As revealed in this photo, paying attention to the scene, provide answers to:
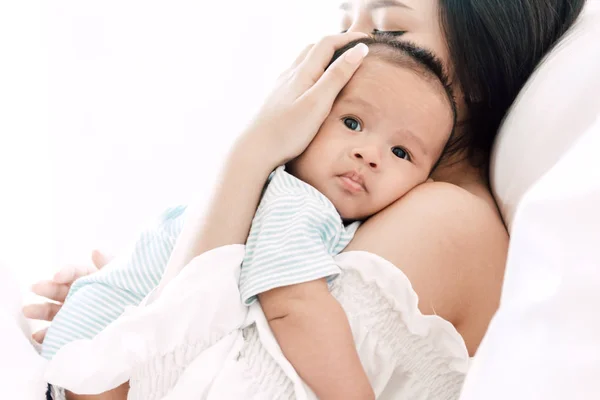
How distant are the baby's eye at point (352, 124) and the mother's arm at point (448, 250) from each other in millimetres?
131

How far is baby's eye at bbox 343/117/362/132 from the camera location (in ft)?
3.04

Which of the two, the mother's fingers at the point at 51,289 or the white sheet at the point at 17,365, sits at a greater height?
the white sheet at the point at 17,365

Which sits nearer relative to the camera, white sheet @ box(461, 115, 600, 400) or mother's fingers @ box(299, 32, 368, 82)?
white sheet @ box(461, 115, 600, 400)

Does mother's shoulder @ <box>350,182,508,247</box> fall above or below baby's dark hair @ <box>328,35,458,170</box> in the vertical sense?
below

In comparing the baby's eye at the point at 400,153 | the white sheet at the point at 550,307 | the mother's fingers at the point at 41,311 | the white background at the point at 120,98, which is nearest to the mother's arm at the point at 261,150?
the baby's eye at the point at 400,153

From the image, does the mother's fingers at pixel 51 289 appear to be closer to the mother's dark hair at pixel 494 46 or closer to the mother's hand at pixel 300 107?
the mother's hand at pixel 300 107

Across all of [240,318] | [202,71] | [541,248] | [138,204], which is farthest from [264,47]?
[541,248]

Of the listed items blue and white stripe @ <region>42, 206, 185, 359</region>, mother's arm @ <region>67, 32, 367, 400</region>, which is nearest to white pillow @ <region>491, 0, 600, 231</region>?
mother's arm @ <region>67, 32, 367, 400</region>

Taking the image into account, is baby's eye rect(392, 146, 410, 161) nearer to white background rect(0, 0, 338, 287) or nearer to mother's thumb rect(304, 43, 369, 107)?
mother's thumb rect(304, 43, 369, 107)

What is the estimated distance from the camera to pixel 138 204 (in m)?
1.59

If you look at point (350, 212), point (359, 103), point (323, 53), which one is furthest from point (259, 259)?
point (323, 53)

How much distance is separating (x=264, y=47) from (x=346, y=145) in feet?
3.03

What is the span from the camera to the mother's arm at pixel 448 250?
0.79 meters

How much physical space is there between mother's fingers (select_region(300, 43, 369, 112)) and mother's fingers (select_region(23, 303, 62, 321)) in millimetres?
554
